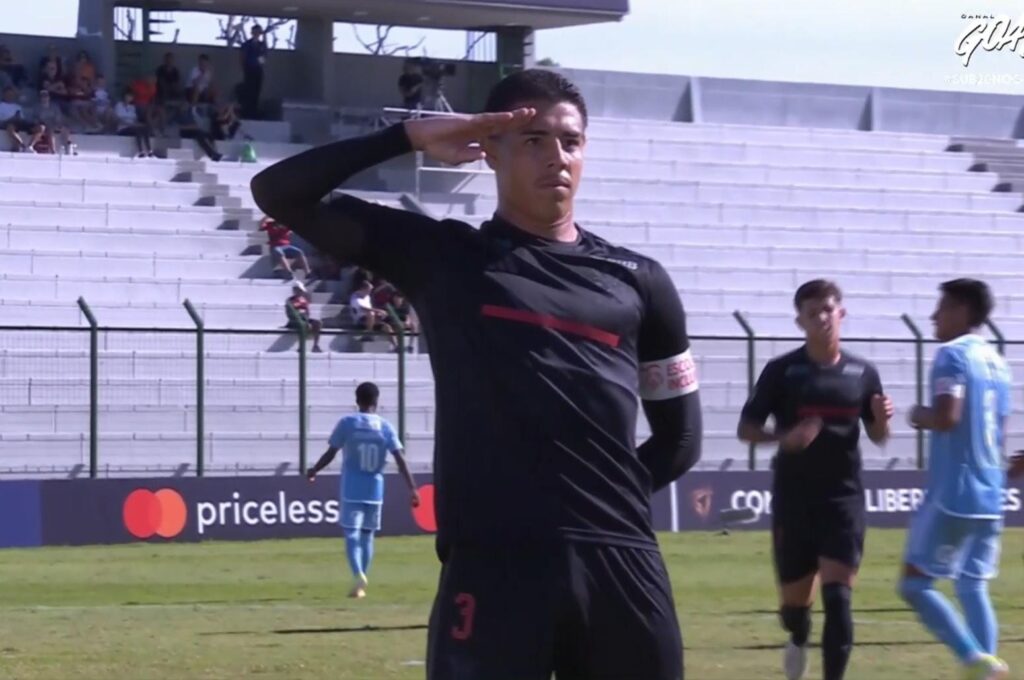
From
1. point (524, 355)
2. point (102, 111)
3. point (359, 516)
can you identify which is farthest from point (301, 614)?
point (102, 111)

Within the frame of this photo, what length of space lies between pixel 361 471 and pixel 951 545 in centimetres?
895

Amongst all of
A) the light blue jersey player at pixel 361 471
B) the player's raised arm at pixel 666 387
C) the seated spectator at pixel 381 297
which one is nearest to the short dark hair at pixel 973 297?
the player's raised arm at pixel 666 387

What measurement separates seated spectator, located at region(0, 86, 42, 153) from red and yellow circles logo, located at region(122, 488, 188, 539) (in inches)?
372

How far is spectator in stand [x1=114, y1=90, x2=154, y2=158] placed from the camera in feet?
114

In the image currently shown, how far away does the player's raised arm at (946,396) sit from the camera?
400 inches

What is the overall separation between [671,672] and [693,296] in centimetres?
3117

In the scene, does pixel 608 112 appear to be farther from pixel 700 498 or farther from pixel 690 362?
pixel 690 362

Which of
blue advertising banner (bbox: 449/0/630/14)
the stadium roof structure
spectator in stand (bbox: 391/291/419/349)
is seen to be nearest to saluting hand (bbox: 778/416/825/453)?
spectator in stand (bbox: 391/291/419/349)

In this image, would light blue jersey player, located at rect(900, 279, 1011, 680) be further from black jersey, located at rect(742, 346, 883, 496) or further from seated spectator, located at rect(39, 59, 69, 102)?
seated spectator, located at rect(39, 59, 69, 102)

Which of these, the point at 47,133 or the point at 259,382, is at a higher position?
the point at 47,133

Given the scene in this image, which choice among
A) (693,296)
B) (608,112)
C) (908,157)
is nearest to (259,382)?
(693,296)

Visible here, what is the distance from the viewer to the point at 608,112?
42781 mm

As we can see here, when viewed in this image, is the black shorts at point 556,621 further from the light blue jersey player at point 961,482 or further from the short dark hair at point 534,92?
the light blue jersey player at point 961,482

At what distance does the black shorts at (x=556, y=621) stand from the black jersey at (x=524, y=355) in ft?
0.21
